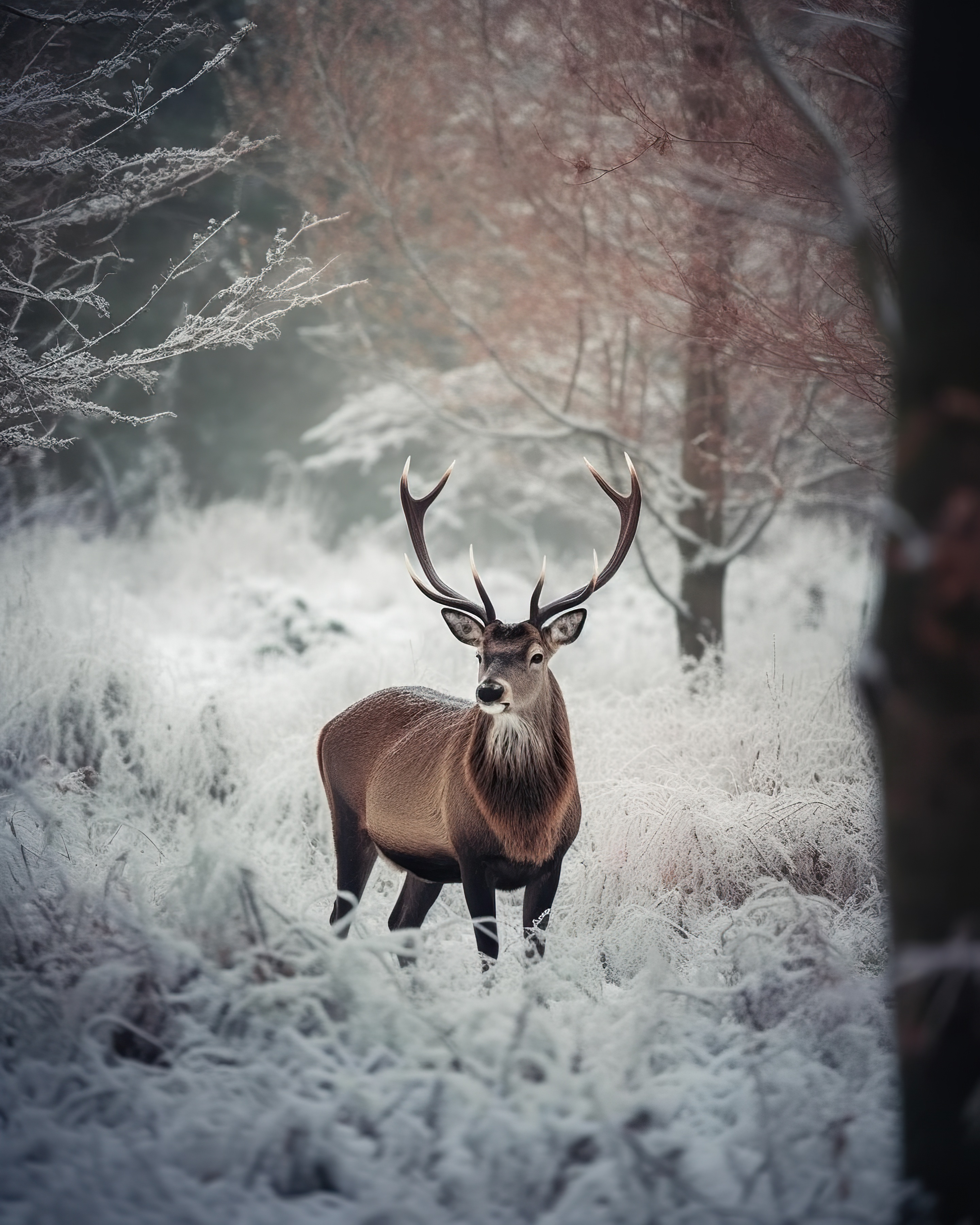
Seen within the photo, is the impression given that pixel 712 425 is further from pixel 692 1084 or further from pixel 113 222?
pixel 692 1084

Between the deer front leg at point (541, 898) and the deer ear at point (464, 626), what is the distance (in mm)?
830

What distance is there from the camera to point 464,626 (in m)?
3.51

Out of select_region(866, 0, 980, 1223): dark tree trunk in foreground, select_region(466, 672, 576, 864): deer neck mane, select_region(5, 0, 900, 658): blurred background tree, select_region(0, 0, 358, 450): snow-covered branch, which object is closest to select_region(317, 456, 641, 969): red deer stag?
select_region(466, 672, 576, 864): deer neck mane

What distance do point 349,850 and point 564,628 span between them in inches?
47.7

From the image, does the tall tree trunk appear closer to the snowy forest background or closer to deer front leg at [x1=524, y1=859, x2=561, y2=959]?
the snowy forest background

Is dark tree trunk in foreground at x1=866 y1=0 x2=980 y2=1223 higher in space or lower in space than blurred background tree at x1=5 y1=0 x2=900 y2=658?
lower

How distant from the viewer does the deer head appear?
126 inches

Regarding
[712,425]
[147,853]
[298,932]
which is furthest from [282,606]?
[298,932]

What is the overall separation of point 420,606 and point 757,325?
6324 millimetres

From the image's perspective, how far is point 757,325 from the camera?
14.0ft

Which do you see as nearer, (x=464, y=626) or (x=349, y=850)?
(x=464, y=626)

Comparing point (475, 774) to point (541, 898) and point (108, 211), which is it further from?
point (108, 211)

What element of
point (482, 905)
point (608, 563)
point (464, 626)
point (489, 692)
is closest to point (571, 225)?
point (608, 563)

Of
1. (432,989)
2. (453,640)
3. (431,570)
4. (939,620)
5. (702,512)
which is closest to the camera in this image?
(939,620)
